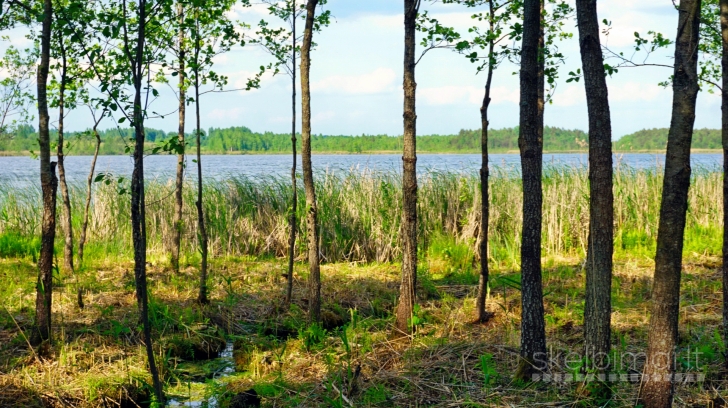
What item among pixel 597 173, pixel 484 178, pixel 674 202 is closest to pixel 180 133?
pixel 484 178

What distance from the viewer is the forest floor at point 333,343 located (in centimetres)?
425

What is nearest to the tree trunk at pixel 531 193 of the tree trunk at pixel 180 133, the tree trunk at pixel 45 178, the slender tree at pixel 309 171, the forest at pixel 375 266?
the forest at pixel 375 266

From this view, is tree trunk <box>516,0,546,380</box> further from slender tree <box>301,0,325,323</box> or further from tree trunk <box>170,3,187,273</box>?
tree trunk <box>170,3,187,273</box>

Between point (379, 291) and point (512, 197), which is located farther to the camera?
point (512, 197)

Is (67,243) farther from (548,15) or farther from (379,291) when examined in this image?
(548,15)

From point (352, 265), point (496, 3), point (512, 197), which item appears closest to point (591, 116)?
point (496, 3)

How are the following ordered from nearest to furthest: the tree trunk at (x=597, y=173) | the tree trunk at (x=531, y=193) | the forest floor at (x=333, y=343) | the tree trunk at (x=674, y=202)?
1. the tree trunk at (x=674, y=202)
2. the tree trunk at (x=597, y=173)
3. the tree trunk at (x=531, y=193)
4. the forest floor at (x=333, y=343)

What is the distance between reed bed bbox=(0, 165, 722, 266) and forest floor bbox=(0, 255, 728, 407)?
1.22 m

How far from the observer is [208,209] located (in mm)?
10320

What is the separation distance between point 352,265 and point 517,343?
166 inches

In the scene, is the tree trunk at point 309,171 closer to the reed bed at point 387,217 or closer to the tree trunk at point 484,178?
the tree trunk at point 484,178

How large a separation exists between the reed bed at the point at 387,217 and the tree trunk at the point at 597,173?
5170mm

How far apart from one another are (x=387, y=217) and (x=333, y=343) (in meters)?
3.94

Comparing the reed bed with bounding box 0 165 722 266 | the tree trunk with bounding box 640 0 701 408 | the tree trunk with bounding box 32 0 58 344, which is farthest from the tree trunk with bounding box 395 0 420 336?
the reed bed with bounding box 0 165 722 266
